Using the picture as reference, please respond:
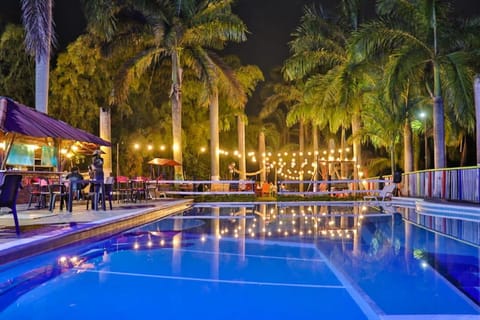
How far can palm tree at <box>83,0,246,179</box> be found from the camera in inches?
762

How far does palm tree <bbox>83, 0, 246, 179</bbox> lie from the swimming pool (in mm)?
12159

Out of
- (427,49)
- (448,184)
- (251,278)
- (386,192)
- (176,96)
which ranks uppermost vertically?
(427,49)

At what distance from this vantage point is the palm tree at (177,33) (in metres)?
19.4

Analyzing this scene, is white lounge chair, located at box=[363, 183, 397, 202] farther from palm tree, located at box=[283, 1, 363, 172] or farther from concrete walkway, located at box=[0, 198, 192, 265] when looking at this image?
concrete walkway, located at box=[0, 198, 192, 265]

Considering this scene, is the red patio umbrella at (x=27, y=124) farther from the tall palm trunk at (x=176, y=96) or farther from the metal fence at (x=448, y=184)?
the metal fence at (x=448, y=184)

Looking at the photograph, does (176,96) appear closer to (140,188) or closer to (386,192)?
(140,188)

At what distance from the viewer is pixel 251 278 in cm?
525

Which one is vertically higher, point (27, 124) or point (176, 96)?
point (176, 96)

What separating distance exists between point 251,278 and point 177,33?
1567cm

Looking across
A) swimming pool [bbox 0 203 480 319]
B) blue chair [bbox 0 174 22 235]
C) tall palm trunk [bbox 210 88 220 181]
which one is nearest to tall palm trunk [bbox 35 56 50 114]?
swimming pool [bbox 0 203 480 319]

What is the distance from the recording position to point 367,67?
1956 centimetres

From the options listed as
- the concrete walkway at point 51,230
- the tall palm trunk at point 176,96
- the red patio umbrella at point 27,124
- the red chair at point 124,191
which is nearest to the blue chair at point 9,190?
the concrete walkway at point 51,230

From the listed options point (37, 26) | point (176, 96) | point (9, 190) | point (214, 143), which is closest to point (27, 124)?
point (9, 190)

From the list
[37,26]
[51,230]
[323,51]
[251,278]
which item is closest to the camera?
[251,278]
